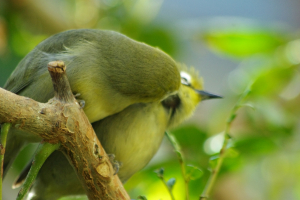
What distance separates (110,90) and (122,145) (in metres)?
0.25

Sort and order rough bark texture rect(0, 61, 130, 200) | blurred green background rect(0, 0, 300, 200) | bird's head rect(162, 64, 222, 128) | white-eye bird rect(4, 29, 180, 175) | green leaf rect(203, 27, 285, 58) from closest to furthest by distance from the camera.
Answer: rough bark texture rect(0, 61, 130, 200), white-eye bird rect(4, 29, 180, 175), bird's head rect(162, 64, 222, 128), blurred green background rect(0, 0, 300, 200), green leaf rect(203, 27, 285, 58)

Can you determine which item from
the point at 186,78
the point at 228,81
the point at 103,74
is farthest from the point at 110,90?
the point at 228,81

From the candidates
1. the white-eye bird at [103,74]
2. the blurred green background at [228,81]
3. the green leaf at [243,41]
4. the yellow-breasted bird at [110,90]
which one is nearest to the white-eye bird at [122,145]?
the yellow-breasted bird at [110,90]

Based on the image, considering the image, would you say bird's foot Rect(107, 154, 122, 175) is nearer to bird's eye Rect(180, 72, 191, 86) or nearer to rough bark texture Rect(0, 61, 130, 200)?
→ rough bark texture Rect(0, 61, 130, 200)

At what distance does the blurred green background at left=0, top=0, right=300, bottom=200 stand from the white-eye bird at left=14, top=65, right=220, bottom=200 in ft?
1.21

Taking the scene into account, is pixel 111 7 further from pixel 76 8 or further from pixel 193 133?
pixel 193 133

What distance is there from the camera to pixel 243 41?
2.38 metres

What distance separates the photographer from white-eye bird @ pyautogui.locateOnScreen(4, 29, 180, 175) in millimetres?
1339

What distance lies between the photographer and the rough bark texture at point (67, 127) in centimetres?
100

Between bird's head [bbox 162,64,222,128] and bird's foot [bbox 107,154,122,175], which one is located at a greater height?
bird's head [bbox 162,64,222,128]

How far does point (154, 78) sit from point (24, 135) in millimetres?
552

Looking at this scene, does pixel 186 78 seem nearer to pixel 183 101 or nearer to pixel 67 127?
pixel 183 101

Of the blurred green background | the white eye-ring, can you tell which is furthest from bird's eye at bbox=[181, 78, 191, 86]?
the blurred green background

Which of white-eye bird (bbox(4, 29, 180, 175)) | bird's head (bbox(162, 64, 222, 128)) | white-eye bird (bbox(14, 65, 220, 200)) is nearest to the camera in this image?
white-eye bird (bbox(4, 29, 180, 175))
